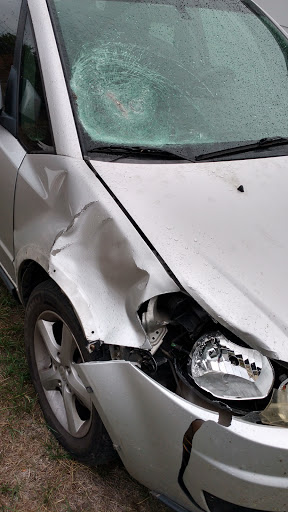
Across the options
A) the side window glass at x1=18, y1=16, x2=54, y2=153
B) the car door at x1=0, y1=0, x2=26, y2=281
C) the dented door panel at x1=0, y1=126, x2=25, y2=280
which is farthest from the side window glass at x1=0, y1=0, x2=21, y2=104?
the dented door panel at x1=0, y1=126, x2=25, y2=280

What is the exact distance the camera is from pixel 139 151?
206 cm

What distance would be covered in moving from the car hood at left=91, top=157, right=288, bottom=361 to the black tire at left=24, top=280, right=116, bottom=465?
1.45 feet

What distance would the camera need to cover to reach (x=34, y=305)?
2168 mm

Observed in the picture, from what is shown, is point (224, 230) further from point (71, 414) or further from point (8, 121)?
point (8, 121)

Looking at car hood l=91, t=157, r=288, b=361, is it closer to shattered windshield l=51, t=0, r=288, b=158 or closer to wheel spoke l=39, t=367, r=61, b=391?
shattered windshield l=51, t=0, r=288, b=158

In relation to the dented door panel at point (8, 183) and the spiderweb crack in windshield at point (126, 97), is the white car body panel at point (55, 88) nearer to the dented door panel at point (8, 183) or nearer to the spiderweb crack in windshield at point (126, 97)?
the spiderweb crack in windshield at point (126, 97)

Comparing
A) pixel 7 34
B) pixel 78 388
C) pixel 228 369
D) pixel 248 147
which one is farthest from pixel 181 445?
pixel 7 34

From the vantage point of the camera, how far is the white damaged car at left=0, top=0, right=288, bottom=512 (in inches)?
60.3

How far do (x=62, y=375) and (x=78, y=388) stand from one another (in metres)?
0.16

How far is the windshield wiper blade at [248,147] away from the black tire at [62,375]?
79 centimetres

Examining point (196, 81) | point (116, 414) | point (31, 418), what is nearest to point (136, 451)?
point (116, 414)

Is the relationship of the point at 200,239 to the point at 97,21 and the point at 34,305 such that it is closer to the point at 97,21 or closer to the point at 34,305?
the point at 34,305

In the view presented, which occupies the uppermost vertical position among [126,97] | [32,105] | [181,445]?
[126,97]

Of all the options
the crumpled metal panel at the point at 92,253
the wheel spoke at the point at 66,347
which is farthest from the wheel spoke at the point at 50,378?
the crumpled metal panel at the point at 92,253
